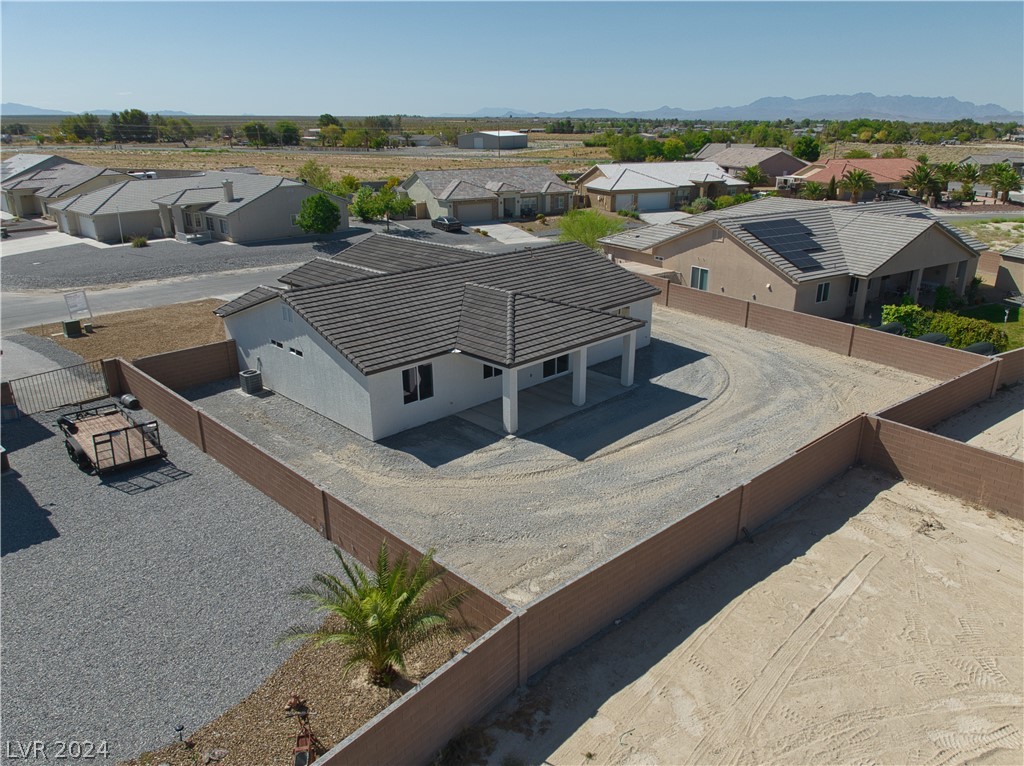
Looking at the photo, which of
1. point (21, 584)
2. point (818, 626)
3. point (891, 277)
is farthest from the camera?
point (891, 277)

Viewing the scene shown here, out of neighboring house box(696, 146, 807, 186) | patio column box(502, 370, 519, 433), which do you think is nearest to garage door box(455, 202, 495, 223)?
neighboring house box(696, 146, 807, 186)

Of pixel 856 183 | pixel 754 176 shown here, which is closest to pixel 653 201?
pixel 754 176

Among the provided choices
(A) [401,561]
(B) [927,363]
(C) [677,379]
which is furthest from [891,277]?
(A) [401,561]

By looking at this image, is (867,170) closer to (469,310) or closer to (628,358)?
(628,358)

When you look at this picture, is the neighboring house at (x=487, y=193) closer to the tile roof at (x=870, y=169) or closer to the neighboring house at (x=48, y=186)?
the neighboring house at (x=48, y=186)

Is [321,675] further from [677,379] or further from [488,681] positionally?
[677,379]

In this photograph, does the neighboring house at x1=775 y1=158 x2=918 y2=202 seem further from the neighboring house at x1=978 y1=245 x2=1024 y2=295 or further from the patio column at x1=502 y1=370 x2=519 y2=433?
the patio column at x1=502 y1=370 x2=519 y2=433
